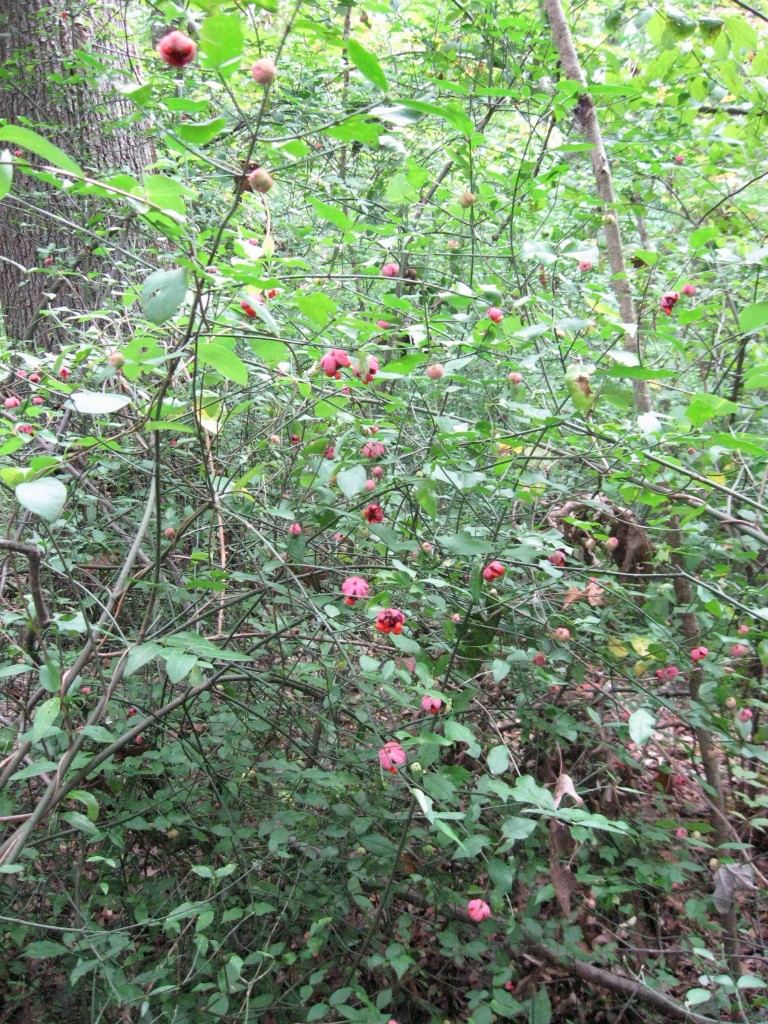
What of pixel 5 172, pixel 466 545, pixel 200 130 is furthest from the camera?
pixel 466 545

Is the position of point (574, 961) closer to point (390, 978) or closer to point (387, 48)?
point (390, 978)

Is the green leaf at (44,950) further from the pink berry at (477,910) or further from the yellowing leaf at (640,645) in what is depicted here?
the yellowing leaf at (640,645)

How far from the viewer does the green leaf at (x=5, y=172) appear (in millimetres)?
769

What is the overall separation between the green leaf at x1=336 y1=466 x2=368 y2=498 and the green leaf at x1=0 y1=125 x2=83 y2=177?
671 millimetres

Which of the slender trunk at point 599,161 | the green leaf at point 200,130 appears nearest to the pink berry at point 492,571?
the slender trunk at point 599,161

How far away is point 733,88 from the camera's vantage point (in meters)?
1.67

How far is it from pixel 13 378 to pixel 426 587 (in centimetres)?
165

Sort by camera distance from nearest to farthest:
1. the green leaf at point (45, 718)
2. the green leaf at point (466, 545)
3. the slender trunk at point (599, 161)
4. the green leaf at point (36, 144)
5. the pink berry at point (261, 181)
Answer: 1. the green leaf at point (36, 144)
2. the pink berry at point (261, 181)
3. the green leaf at point (45, 718)
4. the green leaf at point (466, 545)
5. the slender trunk at point (599, 161)

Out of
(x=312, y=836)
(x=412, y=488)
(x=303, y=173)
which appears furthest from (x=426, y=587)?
(x=303, y=173)

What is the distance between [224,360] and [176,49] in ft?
1.33

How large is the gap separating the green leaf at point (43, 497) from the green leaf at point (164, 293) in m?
0.28

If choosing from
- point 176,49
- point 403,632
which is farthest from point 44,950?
point 176,49

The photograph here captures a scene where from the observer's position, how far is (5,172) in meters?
0.78

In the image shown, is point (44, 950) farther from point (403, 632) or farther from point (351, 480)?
point (351, 480)
